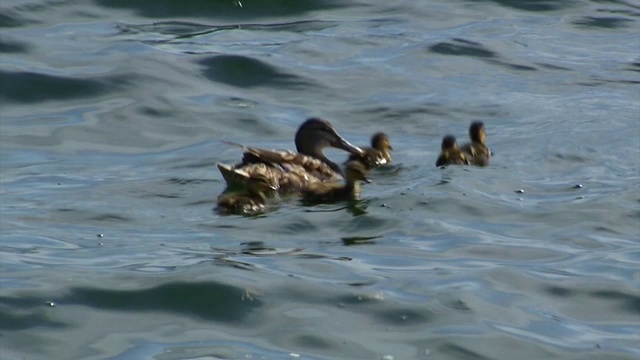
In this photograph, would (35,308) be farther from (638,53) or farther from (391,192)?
(638,53)

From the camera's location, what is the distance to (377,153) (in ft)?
40.9

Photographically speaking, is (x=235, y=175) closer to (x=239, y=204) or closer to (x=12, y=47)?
(x=239, y=204)

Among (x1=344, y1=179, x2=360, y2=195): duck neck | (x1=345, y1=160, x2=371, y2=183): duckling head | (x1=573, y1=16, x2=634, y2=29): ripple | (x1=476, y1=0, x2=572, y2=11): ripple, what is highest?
(x1=345, y1=160, x2=371, y2=183): duckling head

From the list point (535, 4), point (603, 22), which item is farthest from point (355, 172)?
point (535, 4)

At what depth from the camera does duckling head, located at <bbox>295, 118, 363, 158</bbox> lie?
41.9 feet

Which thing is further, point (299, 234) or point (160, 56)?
point (160, 56)

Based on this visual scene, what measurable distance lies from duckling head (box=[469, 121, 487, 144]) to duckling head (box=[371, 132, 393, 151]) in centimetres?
61

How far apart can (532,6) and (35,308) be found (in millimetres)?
11569

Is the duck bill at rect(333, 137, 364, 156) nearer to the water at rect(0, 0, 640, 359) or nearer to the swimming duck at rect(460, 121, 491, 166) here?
the water at rect(0, 0, 640, 359)

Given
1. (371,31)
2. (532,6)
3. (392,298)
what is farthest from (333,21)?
(392,298)

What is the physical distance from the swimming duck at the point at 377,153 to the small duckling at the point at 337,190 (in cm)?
54

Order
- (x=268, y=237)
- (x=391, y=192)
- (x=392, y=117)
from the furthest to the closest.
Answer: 1. (x=392, y=117)
2. (x=391, y=192)
3. (x=268, y=237)

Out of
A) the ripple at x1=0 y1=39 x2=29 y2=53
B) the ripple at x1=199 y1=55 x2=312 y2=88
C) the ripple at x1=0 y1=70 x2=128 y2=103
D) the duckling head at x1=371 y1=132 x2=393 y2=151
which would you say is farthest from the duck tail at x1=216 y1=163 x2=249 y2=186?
the ripple at x1=0 y1=39 x2=29 y2=53

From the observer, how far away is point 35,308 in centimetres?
881
